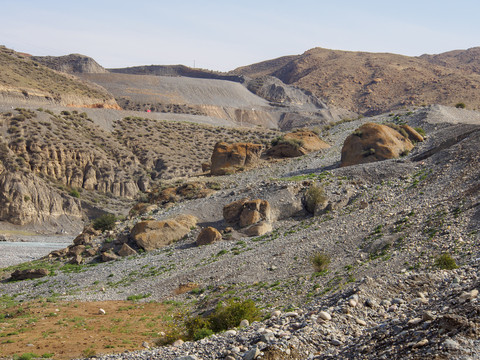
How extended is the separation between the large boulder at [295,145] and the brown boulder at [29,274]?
19.4 m

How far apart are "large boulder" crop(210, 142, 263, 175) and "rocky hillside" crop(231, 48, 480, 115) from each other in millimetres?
65657

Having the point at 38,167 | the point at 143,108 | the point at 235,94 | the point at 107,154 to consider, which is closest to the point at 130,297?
the point at 38,167

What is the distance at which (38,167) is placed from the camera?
2238 inches

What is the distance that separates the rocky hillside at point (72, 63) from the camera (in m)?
116

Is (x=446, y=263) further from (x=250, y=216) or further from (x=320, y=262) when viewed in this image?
(x=250, y=216)

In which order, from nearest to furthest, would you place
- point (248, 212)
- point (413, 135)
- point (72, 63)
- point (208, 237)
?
point (208, 237), point (248, 212), point (413, 135), point (72, 63)

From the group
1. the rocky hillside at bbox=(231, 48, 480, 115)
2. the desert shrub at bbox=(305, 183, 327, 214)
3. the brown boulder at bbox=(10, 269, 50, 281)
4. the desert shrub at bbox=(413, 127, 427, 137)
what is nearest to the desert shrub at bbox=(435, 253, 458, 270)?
the desert shrub at bbox=(305, 183, 327, 214)

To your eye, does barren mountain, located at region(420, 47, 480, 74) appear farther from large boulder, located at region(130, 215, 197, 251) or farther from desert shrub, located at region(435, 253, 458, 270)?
desert shrub, located at region(435, 253, 458, 270)

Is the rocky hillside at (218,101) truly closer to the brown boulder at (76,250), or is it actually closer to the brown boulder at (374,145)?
the brown boulder at (374,145)

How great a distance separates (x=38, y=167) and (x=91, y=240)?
28.8 meters

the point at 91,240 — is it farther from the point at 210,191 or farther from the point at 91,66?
the point at 91,66

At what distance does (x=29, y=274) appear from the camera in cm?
2716

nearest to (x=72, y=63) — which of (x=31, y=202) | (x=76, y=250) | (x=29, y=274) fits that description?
(x=31, y=202)

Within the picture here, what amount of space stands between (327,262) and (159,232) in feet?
39.4
